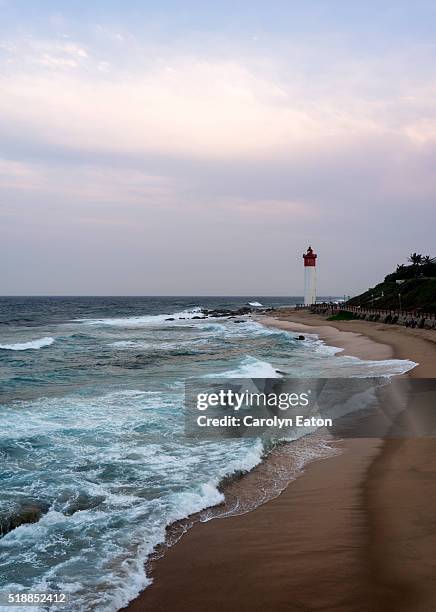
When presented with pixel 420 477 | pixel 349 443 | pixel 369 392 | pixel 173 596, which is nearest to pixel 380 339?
pixel 369 392

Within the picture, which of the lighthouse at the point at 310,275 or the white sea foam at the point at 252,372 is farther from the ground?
the lighthouse at the point at 310,275

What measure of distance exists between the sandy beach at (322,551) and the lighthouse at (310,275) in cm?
6734

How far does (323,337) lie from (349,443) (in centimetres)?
2666

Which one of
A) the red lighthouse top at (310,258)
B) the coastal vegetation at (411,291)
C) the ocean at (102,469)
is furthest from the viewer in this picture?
the red lighthouse top at (310,258)

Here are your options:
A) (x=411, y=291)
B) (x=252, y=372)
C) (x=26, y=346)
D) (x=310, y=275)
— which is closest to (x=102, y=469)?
(x=252, y=372)

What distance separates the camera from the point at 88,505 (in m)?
7.96

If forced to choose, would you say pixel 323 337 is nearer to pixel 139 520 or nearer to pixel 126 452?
pixel 126 452

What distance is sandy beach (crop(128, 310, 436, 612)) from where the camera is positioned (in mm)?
5125

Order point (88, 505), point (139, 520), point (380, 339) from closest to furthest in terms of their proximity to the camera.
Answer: point (139, 520), point (88, 505), point (380, 339)

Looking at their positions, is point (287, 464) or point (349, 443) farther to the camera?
point (349, 443)

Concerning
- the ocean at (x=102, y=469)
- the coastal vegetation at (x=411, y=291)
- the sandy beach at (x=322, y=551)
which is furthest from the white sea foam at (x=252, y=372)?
the coastal vegetation at (x=411, y=291)

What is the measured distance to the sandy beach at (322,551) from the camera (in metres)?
5.12

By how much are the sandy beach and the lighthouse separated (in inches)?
2651

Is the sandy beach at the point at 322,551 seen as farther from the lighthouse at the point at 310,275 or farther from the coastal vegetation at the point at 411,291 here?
the lighthouse at the point at 310,275
